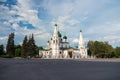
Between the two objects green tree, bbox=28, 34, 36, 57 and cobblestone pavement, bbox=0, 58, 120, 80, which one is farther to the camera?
green tree, bbox=28, 34, 36, 57

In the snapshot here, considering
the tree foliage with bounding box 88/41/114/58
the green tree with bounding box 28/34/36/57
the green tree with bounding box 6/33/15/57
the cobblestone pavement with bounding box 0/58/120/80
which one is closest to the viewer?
the cobblestone pavement with bounding box 0/58/120/80

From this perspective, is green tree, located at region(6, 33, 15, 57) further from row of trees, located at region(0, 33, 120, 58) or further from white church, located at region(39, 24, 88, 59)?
white church, located at region(39, 24, 88, 59)

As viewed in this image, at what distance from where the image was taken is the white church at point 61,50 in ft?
477

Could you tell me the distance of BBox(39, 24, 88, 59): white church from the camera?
145 meters

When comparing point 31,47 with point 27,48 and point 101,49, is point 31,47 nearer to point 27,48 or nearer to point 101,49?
point 27,48

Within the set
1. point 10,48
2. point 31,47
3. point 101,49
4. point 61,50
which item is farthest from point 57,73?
point 61,50

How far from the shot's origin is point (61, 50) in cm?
15100

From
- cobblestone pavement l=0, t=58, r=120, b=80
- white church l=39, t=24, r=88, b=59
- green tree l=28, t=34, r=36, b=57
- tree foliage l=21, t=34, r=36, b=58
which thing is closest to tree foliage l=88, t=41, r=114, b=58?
white church l=39, t=24, r=88, b=59

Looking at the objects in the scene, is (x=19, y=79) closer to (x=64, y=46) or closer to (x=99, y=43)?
(x=99, y=43)

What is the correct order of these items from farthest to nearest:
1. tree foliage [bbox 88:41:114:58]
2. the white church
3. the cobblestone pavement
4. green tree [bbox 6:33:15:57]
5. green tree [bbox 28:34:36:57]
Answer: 1. the white church
2. tree foliage [bbox 88:41:114:58]
3. green tree [bbox 28:34:36:57]
4. green tree [bbox 6:33:15:57]
5. the cobblestone pavement

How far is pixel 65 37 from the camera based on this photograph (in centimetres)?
15725

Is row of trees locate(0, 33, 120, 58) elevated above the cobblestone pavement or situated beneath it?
elevated above

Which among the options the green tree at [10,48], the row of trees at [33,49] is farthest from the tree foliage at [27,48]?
the green tree at [10,48]

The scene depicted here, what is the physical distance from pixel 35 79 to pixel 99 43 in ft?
402
